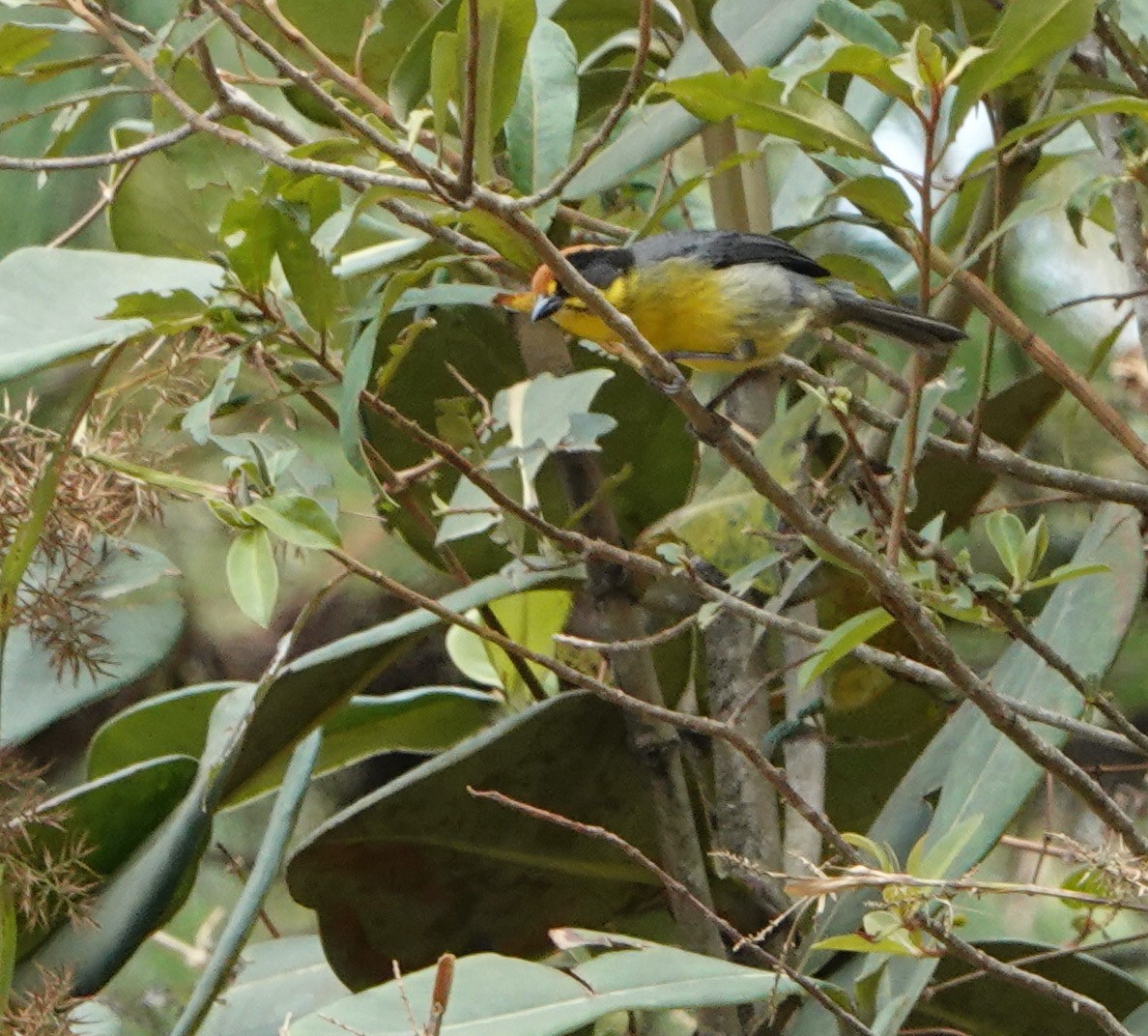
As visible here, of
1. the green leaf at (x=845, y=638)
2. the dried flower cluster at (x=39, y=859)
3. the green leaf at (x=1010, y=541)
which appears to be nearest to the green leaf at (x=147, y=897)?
the dried flower cluster at (x=39, y=859)

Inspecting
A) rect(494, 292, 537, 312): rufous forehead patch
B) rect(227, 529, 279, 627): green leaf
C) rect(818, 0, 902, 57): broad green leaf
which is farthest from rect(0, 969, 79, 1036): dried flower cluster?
rect(818, 0, 902, 57): broad green leaf

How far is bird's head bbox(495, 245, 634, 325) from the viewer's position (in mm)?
1026

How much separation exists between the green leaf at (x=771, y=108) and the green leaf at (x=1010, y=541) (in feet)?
0.77

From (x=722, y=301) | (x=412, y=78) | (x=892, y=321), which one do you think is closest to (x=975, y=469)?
(x=892, y=321)

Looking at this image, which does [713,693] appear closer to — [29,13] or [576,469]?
[576,469]

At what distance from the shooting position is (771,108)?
0.80 metres

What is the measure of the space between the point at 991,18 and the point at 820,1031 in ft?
2.39

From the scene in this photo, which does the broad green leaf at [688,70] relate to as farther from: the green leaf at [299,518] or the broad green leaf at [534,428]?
the green leaf at [299,518]

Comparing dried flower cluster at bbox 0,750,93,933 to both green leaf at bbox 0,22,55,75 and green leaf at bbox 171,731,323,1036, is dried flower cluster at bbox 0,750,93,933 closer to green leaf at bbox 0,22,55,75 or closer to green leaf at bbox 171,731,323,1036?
green leaf at bbox 171,731,323,1036

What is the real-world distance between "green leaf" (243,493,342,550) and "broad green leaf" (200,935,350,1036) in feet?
1.54

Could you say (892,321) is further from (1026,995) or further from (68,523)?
(68,523)

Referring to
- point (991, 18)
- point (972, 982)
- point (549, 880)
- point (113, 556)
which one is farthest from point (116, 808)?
point (991, 18)

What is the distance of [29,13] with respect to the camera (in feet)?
5.25

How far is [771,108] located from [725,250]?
1.51 ft
